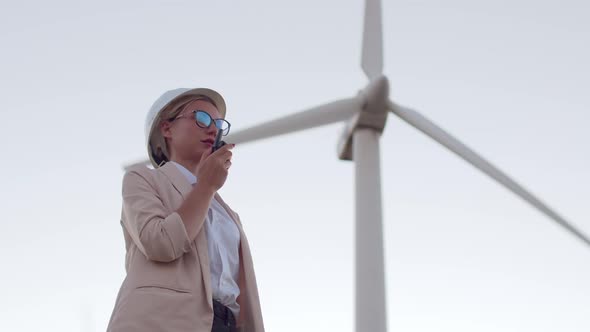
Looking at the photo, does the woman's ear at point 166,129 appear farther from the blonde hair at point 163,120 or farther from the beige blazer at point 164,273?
the beige blazer at point 164,273

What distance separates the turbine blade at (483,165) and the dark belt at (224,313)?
458 centimetres

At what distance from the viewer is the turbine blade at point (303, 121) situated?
7930 mm

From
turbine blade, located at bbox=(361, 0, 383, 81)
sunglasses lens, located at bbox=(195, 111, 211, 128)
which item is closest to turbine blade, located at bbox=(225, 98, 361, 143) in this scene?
turbine blade, located at bbox=(361, 0, 383, 81)

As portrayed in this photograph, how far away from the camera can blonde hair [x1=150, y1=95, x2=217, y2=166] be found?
539cm

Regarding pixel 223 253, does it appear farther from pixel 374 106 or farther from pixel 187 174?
pixel 374 106

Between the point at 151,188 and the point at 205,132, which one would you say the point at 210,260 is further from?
the point at 205,132

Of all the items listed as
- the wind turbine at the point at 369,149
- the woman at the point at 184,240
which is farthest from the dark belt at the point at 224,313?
the wind turbine at the point at 369,149

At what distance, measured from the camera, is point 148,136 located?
543cm

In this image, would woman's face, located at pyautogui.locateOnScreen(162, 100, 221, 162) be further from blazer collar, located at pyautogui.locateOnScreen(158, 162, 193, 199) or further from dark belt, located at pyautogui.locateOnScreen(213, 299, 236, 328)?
dark belt, located at pyautogui.locateOnScreen(213, 299, 236, 328)

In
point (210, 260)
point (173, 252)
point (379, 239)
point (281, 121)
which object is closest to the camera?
point (173, 252)

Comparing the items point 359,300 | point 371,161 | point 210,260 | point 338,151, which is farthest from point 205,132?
point 338,151

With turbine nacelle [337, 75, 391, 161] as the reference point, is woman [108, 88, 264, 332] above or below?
below

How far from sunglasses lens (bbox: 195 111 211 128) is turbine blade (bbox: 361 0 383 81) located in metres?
4.16

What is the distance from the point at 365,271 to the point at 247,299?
6.45 ft
